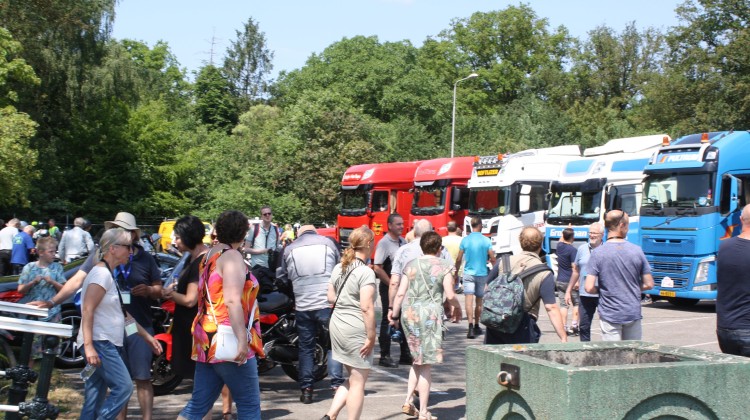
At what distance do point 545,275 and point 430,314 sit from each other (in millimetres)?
1135

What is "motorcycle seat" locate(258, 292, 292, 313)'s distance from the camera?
955 cm

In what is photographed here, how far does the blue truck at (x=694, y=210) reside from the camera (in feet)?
57.8

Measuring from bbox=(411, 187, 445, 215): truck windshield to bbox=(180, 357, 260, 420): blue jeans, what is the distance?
21.5 meters

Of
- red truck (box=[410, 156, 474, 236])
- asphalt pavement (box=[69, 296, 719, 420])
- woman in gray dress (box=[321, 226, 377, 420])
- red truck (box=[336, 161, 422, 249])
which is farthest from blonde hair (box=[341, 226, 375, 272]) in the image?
red truck (box=[336, 161, 422, 249])

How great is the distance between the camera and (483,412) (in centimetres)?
489

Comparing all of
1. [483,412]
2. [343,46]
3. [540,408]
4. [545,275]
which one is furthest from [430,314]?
[343,46]

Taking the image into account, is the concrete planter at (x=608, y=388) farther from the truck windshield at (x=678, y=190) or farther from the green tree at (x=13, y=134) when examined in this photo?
the green tree at (x=13, y=134)

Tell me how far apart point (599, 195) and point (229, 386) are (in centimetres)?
1755

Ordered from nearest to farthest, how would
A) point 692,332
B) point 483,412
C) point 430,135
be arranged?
point 483,412
point 692,332
point 430,135

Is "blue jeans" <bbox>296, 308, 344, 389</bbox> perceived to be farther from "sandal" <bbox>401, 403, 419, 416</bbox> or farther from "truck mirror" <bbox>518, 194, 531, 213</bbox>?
"truck mirror" <bbox>518, 194, 531, 213</bbox>

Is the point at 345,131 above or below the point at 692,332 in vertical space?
above

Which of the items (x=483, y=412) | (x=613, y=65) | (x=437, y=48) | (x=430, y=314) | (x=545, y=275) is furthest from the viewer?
(x=437, y=48)

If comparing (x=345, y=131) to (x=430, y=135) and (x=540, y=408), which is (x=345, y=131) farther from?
(x=540, y=408)

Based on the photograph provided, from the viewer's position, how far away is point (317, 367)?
31.6 feet
